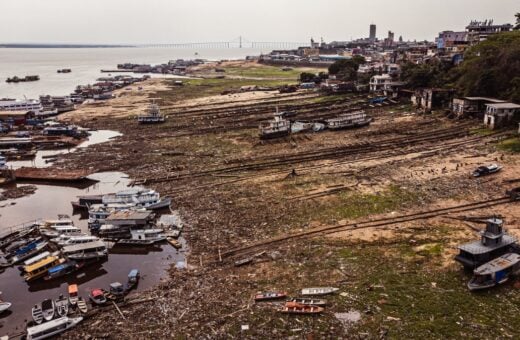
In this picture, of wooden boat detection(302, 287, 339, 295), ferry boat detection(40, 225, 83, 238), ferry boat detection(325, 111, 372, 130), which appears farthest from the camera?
ferry boat detection(325, 111, 372, 130)

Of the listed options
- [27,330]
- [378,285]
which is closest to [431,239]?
[378,285]

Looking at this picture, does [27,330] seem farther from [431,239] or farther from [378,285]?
[431,239]

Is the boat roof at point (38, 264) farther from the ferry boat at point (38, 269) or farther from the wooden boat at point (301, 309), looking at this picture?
the wooden boat at point (301, 309)

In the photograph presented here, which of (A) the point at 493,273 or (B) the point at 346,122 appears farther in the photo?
(B) the point at 346,122

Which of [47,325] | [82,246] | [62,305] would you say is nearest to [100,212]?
[82,246]

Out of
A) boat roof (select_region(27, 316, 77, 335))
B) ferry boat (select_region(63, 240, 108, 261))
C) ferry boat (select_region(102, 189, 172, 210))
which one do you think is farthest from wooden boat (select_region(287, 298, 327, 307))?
ferry boat (select_region(102, 189, 172, 210))

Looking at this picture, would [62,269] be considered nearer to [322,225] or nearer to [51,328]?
[51,328]

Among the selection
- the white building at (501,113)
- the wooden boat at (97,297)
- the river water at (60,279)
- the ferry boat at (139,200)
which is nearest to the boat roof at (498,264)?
the river water at (60,279)

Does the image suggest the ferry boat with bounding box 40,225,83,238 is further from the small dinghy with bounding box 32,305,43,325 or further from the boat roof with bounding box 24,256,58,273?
the small dinghy with bounding box 32,305,43,325
